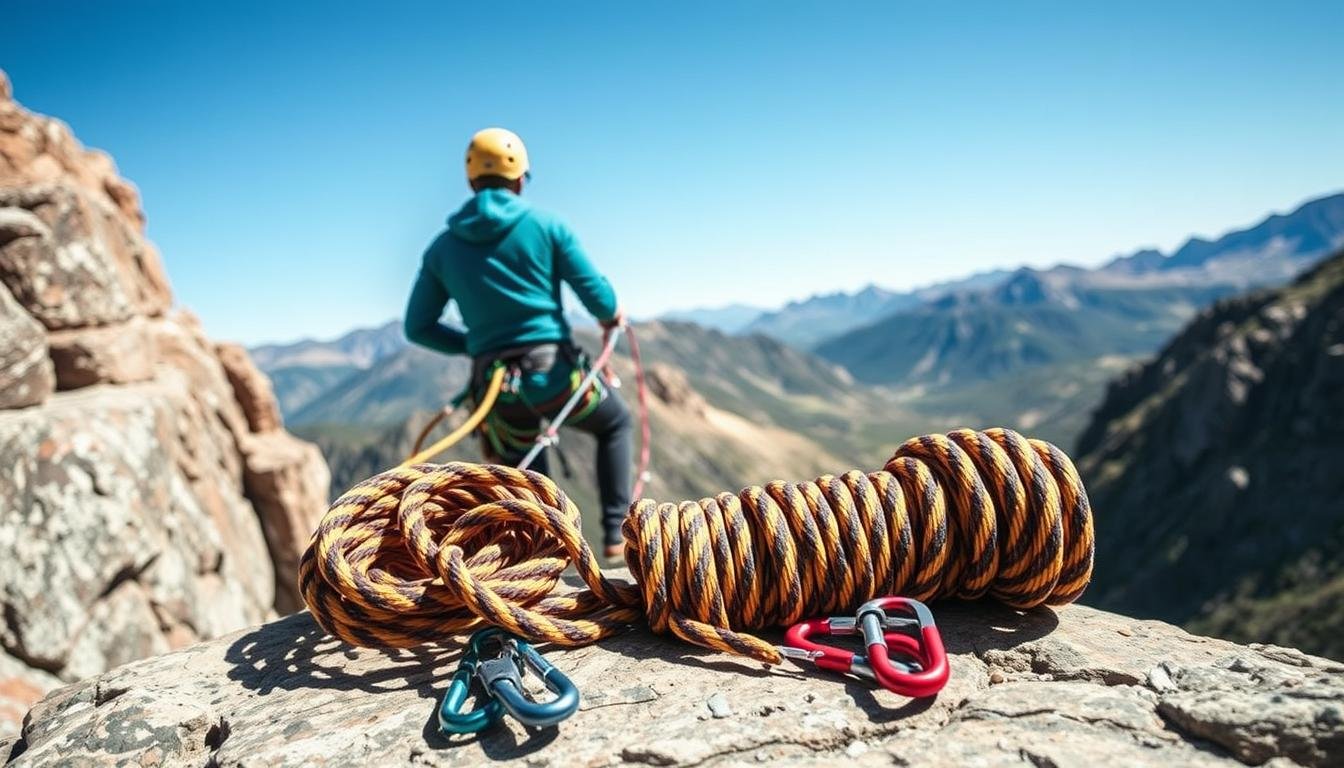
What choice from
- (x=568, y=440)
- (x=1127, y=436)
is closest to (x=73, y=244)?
(x=1127, y=436)

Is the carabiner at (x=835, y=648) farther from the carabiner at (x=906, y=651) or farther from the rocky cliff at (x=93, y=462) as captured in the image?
the rocky cliff at (x=93, y=462)

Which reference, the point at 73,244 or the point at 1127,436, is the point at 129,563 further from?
the point at 1127,436

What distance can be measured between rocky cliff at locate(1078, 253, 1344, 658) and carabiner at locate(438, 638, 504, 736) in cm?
8027

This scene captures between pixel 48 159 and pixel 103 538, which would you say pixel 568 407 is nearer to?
pixel 103 538

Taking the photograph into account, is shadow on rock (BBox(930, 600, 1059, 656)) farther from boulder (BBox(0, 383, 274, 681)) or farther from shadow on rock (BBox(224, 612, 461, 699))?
boulder (BBox(0, 383, 274, 681))

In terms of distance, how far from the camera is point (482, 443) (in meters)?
7.44

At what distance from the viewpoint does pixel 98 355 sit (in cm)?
1198

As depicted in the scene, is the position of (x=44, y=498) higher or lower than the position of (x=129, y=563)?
higher

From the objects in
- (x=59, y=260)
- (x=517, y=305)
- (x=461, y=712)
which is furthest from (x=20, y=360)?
(x=461, y=712)

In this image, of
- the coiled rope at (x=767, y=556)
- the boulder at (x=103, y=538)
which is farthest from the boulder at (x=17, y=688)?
the coiled rope at (x=767, y=556)

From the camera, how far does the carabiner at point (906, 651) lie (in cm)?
301

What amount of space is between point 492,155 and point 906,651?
15.8 ft

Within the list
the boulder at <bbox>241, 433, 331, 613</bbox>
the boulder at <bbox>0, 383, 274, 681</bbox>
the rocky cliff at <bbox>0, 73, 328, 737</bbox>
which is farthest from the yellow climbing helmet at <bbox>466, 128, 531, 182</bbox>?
the boulder at <bbox>241, 433, 331, 613</bbox>

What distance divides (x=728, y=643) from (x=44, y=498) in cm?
942
